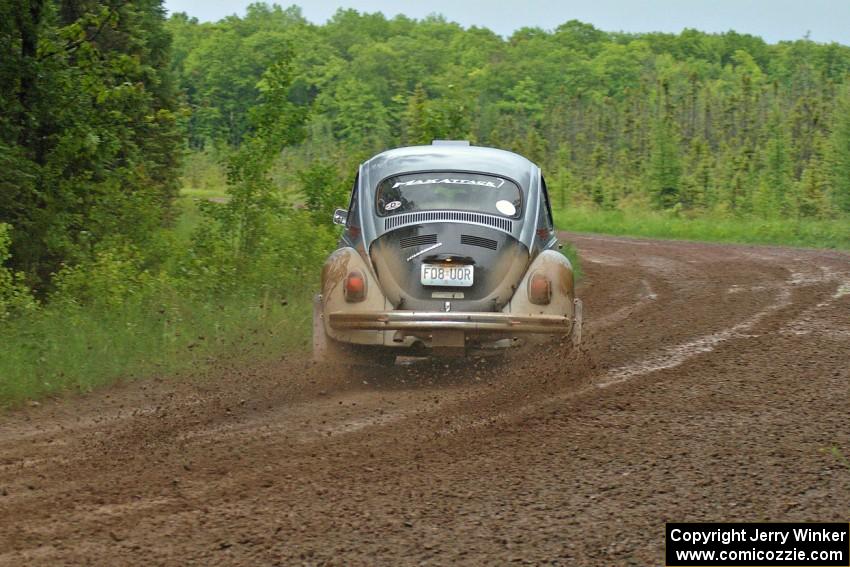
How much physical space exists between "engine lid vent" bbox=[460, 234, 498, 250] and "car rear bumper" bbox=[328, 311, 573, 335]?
602mm

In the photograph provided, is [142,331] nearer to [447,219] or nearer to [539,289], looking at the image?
[447,219]

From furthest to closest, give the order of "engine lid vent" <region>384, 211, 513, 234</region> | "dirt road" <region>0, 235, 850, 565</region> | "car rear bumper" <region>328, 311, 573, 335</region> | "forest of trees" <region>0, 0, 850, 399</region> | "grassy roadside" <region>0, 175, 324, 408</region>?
"forest of trees" <region>0, 0, 850, 399</region>
"grassy roadside" <region>0, 175, 324, 408</region>
"engine lid vent" <region>384, 211, 513, 234</region>
"car rear bumper" <region>328, 311, 573, 335</region>
"dirt road" <region>0, 235, 850, 565</region>

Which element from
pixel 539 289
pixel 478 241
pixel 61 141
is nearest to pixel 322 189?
pixel 61 141

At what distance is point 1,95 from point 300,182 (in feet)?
18.1

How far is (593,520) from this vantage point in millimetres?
5059

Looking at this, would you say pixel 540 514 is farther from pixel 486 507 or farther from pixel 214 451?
pixel 214 451

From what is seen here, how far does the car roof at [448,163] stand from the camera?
32.8 feet

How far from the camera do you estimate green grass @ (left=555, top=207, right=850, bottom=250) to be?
30453 mm

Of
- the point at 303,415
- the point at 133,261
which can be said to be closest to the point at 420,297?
the point at 303,415

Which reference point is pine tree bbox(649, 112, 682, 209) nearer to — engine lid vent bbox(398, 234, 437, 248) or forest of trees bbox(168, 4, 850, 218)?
forest of trees bbox(168, 4, 850, 218)

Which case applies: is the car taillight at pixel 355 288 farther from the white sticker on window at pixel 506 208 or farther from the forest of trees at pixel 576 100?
the forest of trees at pixel 576 100

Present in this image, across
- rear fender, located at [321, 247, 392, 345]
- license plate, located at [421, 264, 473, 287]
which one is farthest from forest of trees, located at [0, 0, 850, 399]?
license plate, located at [421, 264, 473, 287]

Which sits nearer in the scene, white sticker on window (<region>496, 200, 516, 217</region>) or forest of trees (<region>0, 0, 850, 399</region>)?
white sticker on window (<region>496, 200, 516, 217</region>)

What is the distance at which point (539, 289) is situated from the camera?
9.27 m
